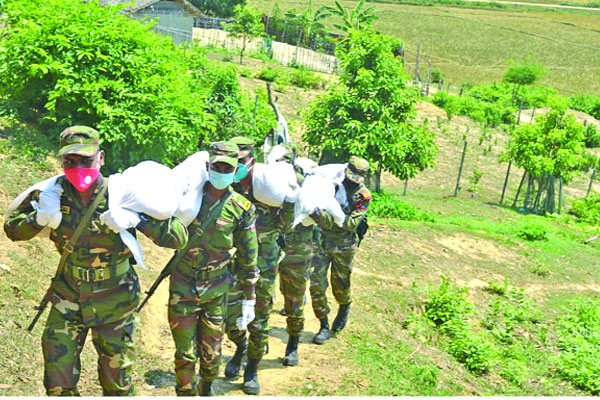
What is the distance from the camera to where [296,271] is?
7.02m

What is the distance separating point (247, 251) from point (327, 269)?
2.69 m

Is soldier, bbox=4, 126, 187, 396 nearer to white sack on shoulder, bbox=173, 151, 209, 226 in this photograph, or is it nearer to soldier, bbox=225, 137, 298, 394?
white sack on shoulder, bbox=173, 151, 209, 226

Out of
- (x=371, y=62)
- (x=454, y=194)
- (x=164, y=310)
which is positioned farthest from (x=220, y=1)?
(x=164, y=310)

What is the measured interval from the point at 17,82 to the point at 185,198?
581cm

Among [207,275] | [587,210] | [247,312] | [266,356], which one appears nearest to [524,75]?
[587,210]

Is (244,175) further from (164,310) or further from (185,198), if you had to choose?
(164,310)

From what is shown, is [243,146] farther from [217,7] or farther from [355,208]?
[217,7]

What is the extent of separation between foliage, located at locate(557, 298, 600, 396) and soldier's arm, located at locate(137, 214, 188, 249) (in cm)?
670

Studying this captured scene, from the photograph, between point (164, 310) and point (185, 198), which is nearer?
point (185, 198)

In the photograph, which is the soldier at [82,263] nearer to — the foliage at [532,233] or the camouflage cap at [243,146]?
the camouflage cap at [243,146]

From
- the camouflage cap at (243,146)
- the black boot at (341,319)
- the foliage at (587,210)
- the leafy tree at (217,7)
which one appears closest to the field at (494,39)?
the leafy tree at (217,7)

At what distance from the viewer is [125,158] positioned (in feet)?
32.9

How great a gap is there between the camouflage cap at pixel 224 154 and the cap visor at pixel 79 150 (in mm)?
1076

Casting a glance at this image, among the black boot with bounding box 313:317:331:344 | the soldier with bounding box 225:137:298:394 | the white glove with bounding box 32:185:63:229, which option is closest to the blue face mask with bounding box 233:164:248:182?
the soldier with bounding box 225:137:298:394
